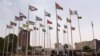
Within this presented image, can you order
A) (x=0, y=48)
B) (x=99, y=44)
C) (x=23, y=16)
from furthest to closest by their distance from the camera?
(x=99, y=44) → (x=0, y=48) → (x=23, y=16)

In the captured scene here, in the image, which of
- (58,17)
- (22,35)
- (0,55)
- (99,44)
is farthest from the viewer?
(99,44)

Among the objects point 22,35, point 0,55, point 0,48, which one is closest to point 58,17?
point 0,55

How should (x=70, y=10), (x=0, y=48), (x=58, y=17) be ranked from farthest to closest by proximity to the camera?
(x=0, y=48), (x=70, y=10), (x=58, y=17)

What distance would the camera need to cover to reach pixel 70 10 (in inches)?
1754

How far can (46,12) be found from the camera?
153ft

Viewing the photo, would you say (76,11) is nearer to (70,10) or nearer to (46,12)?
(70,10)

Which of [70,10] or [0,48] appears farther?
[0,48]

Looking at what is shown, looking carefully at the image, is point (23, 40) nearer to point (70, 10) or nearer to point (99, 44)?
point (70, 10)

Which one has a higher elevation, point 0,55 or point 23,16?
point 23,16

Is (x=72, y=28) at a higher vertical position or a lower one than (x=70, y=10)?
lower

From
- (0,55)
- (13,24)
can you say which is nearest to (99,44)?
(0,55)

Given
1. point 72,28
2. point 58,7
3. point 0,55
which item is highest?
point 58,7

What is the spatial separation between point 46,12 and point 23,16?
6.12m

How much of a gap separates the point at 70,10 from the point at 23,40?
230 ft
